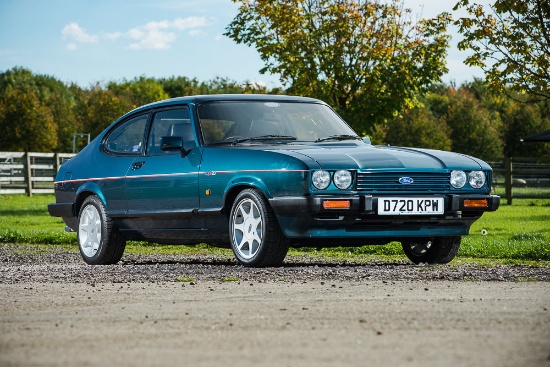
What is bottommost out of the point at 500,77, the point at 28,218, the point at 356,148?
the point at 28,218

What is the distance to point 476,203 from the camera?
34.2ft

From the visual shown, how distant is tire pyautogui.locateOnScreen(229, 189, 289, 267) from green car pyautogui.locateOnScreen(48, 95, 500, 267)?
12mm

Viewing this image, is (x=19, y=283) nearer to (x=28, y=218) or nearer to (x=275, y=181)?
(x=275, y=181)

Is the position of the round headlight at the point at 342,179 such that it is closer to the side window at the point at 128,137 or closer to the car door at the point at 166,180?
the car door at the point at 166,180

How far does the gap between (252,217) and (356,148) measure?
130 centimetres

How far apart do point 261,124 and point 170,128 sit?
3.73 feet

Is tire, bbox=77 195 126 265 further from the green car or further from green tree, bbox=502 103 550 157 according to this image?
green tree, bbox=502 103 550 157

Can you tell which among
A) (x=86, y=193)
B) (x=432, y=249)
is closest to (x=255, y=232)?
(x=432, y=249)

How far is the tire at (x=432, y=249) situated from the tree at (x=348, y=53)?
16442mm

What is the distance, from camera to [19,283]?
9398 mm

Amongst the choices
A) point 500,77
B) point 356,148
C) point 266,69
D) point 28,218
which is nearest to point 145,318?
point 356,148

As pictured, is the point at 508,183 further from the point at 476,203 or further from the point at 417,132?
the point at 417,132

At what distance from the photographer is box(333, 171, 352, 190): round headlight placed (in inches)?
382

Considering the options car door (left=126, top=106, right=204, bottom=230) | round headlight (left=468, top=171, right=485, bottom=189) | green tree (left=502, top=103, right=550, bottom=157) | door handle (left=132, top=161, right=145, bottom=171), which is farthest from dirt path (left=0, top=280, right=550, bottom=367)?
green tree (left=502, top=103, right=550, bottom=157)
